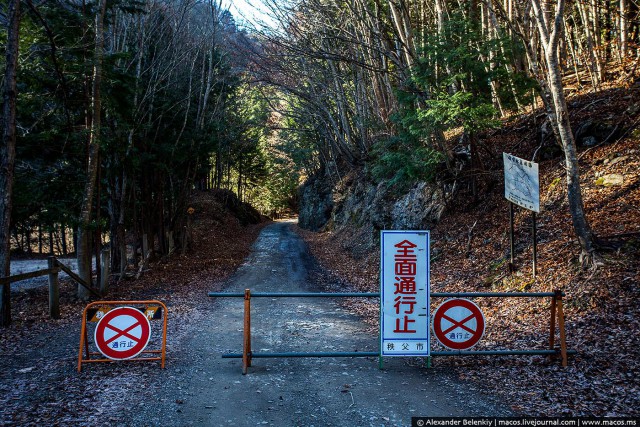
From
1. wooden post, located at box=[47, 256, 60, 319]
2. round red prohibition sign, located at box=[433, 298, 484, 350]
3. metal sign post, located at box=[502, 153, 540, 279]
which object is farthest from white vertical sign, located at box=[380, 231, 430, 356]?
wooden post, located at box=[47, 256, 60, 319]

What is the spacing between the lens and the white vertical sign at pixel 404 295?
5.79m

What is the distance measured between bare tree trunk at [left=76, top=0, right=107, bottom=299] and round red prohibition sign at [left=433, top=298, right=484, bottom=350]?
887 centimetres

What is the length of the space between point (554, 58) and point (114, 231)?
45.4 feet

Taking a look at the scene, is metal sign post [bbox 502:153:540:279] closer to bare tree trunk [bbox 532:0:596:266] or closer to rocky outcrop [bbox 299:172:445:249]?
bare tree trunk [bbox 532:0:596:266]

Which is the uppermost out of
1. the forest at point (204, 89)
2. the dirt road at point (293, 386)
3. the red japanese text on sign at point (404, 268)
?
the forest at point (204, 89)

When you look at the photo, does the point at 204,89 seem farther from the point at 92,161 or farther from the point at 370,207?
the point at 92,161

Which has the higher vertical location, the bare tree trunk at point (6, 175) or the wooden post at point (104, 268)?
the bare tree trunk at point (6, 175)

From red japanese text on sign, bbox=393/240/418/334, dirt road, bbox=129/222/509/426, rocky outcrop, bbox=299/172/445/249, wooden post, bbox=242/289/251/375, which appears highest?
rocky outcrop, bbox=299/172/445/249

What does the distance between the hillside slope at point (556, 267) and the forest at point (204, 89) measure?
482 mm

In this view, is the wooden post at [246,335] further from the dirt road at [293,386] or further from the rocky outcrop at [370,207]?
the rocky outcrop at [370,207]

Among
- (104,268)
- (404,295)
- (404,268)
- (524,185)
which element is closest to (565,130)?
(524,185)

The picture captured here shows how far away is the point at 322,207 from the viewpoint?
3809 cm

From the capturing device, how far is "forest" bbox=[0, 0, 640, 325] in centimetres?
1008

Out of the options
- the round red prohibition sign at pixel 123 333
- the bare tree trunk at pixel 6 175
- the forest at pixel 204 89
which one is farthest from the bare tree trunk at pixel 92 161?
the round red prohibition sign at pixel 123 333
